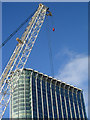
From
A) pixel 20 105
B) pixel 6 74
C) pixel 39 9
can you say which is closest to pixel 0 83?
pixel 6 74

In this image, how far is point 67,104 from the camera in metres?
139

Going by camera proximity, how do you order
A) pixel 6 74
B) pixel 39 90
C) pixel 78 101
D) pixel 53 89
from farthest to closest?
pixel 78 101
pixel 53 89
pixel 39 90
pixel 6 74

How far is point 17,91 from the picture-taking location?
11744 cm

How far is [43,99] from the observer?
→ 123 meters

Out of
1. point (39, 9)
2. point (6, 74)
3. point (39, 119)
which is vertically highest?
point (39, 9)

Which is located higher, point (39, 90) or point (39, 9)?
point (39, 9)

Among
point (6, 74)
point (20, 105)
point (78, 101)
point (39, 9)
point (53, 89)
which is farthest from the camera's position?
point (78, 101)

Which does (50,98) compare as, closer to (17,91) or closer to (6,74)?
(17,91)

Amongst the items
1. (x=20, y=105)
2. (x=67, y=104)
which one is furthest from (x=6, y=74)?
(x=67, y=104)

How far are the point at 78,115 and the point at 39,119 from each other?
37608mm

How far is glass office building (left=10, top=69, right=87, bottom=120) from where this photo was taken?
114625 millimetres

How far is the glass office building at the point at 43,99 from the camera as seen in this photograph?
376 feet

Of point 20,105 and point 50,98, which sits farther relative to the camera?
point 50,98

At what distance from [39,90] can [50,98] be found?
9665mm
